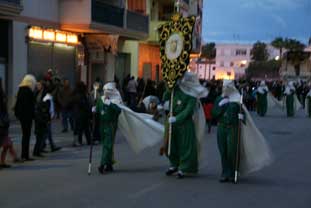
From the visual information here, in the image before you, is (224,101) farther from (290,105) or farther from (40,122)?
(290,105)

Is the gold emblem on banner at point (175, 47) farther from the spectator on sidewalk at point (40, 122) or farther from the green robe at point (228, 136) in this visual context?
the spectator on sidewalk at point (40, 122)

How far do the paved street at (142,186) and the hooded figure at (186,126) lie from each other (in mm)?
307

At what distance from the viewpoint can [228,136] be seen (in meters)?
10.9

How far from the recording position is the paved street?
29.5 ft

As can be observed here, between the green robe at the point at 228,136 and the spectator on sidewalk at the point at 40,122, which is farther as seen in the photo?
the spectator on sidewalk at the point at 40,122

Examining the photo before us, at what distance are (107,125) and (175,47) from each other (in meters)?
1.98

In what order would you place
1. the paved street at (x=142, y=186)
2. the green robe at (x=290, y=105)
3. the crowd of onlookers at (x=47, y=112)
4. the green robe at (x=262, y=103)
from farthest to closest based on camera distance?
the green robe at (x=290, y=105) < the green robe at (x=262, y=103) < the crowd of onlookers at (x=47, y=112) < the paved street at (x=142, y=186)

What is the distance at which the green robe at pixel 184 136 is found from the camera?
11.1 m

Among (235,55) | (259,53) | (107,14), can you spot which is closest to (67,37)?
(107,14)

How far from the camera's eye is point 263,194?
9.85 metres

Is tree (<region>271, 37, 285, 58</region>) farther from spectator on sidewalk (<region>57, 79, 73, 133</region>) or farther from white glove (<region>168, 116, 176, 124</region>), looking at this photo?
white glove (<region>168, 116, 176, 124</region>)

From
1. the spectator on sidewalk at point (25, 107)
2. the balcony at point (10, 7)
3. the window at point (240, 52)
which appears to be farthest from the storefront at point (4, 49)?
the window at point (240, 52)

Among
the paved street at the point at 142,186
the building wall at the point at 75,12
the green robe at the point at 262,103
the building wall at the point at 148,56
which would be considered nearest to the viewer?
the paved street at the point at 142,186

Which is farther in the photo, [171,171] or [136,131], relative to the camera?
[136,131]
